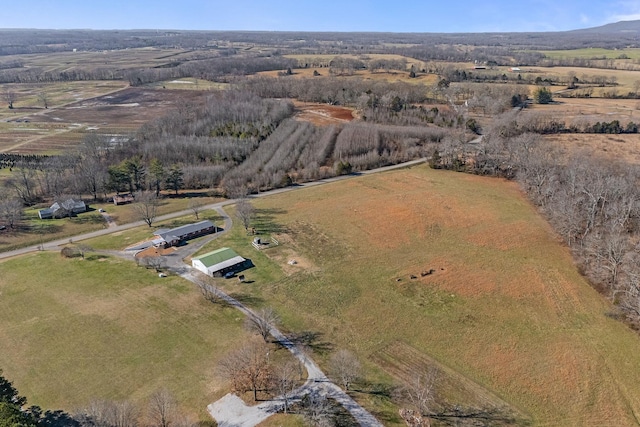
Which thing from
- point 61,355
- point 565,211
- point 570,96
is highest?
point 570,96

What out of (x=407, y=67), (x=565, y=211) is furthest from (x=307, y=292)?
(x=407, y=67)

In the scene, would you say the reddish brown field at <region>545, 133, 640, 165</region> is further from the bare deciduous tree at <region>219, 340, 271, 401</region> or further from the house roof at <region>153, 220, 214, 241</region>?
the bare deciduous tree at <region>219, 340, 271, 401</region>

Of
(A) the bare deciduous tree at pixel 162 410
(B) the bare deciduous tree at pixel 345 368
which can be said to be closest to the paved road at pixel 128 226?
(A) the bare deciduous tree at pixel 162 410

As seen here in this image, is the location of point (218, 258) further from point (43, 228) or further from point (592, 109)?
point (592, 109)

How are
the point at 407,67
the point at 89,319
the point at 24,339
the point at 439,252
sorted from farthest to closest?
the point at 407,67 → the point at 439,252 → the point at 89,319 → the point at 24,339

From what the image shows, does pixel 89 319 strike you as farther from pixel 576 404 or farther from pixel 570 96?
pixel 570 96

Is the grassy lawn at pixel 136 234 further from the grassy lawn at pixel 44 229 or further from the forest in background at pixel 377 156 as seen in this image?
the forest in background at pixel 377 156

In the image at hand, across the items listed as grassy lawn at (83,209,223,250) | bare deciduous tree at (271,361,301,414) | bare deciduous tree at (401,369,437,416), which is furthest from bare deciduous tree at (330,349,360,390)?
grassy lawn at (83,209,223,250)
